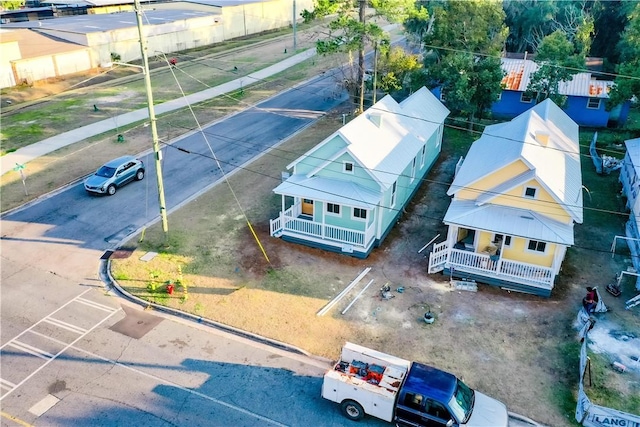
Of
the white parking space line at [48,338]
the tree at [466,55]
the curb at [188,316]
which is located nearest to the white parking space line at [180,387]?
the white parking space line at [48,338]

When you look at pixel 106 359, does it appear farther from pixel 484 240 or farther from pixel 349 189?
pixel 484 240

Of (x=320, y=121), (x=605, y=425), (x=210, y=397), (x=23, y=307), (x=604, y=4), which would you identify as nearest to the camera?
(x=605, y=425)

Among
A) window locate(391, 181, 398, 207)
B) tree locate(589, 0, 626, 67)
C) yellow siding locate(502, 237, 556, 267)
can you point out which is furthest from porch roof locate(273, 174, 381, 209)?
tree locate(589, 0, 626, 67)

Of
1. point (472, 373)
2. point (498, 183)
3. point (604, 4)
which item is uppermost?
point (604, 4)

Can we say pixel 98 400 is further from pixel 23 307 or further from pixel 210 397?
pixel 23 307

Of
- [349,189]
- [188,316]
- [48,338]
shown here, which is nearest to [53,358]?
[48,338]

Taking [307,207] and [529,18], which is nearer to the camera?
[307,207]

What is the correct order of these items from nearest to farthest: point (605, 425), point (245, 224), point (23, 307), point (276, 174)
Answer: point (605, 425) < point (23, 307) < point (245, 224) < point (276, 174)

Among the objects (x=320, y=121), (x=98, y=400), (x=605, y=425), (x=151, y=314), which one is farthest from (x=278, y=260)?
(x=320, y=121)
